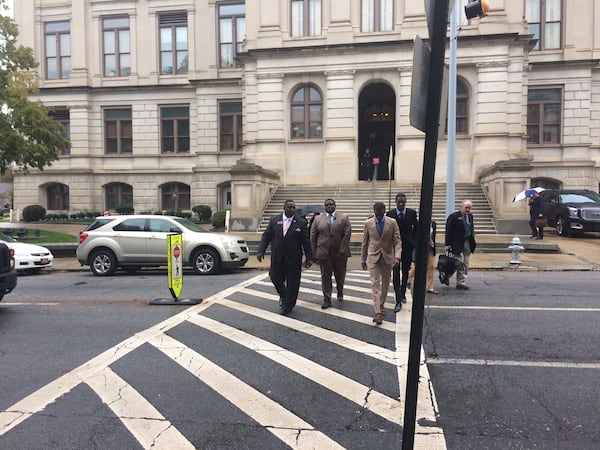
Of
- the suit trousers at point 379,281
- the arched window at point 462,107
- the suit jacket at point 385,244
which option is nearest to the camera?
the suit trousers at point 379,281

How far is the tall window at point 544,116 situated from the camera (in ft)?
93.2

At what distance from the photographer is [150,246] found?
42.3 ft

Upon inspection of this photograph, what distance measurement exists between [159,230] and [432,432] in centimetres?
1050

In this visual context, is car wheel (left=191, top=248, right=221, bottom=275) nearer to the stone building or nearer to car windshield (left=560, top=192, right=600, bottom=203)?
the stone building

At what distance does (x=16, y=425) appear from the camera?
4016 millimetres

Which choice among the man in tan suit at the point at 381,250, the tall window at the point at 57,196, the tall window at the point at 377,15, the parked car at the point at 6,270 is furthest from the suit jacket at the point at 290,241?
the tall window at the point at 57,196

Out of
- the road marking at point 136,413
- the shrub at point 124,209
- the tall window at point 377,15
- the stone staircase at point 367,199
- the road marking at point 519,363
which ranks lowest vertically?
the road marking at point 136,413

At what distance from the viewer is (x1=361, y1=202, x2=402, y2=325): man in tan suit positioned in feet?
23.8

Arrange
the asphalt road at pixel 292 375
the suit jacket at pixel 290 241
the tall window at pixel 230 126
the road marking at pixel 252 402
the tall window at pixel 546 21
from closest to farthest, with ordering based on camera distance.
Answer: the road marking at pixel 252 402, the asphalt road at pixel 292 375, the suit jacket at pixel 290 241, the tall window at pixel 546 21, the tall window at pixel 230 126

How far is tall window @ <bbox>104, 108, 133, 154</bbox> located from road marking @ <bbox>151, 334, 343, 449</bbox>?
30074 mm

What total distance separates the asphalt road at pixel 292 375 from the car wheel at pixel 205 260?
3883 mm

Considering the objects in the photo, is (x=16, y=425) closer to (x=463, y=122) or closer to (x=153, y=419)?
(x=153, y=419)

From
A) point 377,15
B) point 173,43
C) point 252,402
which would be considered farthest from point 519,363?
point 173,43

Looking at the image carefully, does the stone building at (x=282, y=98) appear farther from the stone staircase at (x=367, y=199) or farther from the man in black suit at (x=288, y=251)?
the man in black suit at (x=288, y=251)
